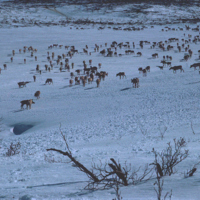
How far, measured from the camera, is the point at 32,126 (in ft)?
30.7

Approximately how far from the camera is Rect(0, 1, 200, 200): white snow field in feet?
9.55

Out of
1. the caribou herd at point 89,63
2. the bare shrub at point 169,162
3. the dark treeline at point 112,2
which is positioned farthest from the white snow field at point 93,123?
the dark treeline at point 112,2

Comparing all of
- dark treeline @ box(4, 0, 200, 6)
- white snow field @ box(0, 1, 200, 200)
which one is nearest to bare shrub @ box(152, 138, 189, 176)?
white snow field @ box(0, 1, 200, 200)

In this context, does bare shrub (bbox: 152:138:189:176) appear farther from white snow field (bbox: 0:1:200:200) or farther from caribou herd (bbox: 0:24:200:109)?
caribou herd (bbox: 0:24:200:109)

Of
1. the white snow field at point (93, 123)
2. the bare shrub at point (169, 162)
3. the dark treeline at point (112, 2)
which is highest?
the dark treeline at point (112, 2)

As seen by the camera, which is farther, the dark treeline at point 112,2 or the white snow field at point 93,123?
the dark treeline at point 112,2

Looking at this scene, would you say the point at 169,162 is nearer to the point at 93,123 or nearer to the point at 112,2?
the point at 93,123

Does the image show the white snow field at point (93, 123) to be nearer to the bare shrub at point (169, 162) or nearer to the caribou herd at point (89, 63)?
the bare shrub at point (169, 162)

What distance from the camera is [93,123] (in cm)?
818

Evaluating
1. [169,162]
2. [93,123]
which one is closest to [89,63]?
Result: [93,123]

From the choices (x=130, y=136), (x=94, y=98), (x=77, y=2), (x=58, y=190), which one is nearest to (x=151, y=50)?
(x=94, y=98)

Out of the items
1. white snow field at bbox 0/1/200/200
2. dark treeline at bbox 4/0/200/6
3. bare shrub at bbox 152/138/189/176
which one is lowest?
white snow field at bbox 0/1/200/200

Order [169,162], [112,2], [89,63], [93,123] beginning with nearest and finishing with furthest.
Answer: [169,162] → [93,123] → [89,63] → [112,2]

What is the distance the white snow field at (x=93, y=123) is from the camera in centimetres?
291
